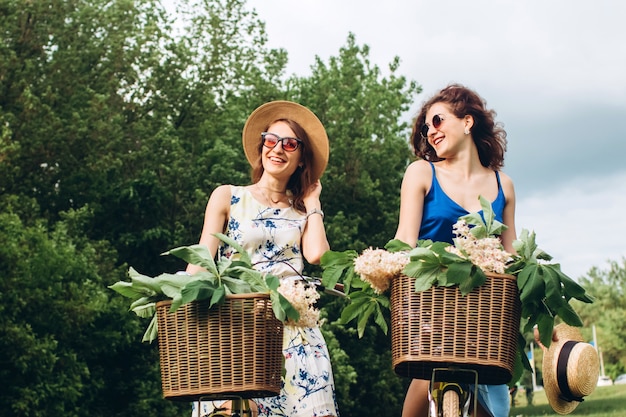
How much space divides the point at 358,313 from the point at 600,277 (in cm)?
4254

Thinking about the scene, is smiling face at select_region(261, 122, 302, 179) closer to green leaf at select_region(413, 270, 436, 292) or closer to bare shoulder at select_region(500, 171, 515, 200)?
bare shoulder at select_region(500, 171, 515, 200)

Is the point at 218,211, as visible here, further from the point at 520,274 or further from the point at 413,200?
the point at 520,274

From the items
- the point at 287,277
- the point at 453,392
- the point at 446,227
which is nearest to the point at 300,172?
the point at 287,277

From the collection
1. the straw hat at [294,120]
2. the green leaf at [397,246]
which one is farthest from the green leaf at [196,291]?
the straw hat at [294,120]

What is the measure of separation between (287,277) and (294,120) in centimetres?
104

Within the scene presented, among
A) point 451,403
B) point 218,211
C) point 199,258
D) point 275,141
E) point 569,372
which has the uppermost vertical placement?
point 275,141

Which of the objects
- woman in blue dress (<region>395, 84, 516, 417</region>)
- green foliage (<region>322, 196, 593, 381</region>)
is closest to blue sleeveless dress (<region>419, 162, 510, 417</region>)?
woman in blue dress (<region>395, 84, 516, 417</region>)

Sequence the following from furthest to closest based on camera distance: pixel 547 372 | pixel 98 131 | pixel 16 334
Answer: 1. pixel 98 131
2. pixel 16 334
3. pixel 547 372

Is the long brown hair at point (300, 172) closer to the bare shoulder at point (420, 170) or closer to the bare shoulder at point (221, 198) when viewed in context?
the bare shoulder at point (221, 198)

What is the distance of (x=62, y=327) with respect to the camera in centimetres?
2373

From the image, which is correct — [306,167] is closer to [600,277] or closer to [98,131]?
[98,131]

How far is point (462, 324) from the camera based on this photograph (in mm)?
4016

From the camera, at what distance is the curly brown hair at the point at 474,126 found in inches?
198

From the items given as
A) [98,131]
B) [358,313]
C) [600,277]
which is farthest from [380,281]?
[600,277]
